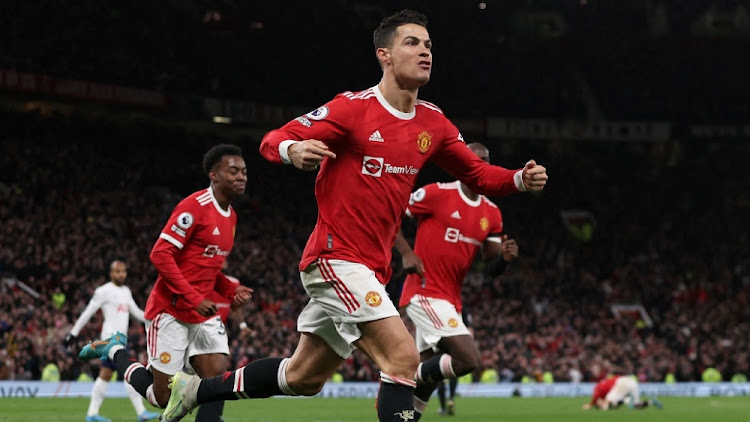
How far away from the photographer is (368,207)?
6465 millimetres

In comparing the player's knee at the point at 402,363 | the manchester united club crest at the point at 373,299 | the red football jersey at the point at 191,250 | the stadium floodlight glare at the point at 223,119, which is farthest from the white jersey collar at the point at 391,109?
the stadium floodlight glare at the point at 223,119

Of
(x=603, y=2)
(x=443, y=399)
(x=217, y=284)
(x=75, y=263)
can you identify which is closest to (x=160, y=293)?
(x=217, y=284)

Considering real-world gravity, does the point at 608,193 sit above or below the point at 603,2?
below

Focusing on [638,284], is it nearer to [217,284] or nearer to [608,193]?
[608,193]

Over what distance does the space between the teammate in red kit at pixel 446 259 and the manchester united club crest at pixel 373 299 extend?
4.45 m

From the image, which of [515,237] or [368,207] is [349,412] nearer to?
[368,207]

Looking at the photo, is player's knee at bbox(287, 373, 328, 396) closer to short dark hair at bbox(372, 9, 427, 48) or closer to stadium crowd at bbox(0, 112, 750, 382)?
short dark hair at bbox(372, 9, 427, 48)

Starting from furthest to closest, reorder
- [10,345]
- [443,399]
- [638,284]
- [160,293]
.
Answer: [638,284], [10,345], [443,399], [160,293]

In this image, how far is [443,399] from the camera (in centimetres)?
1551

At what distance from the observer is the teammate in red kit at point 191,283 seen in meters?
9.27

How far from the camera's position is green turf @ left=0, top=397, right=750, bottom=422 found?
14.6 metres

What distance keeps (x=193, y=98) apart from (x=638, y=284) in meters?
15.9

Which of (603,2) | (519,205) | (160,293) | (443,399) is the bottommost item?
(443,399)

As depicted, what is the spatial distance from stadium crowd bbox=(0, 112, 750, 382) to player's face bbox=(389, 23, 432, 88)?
17.5 m
